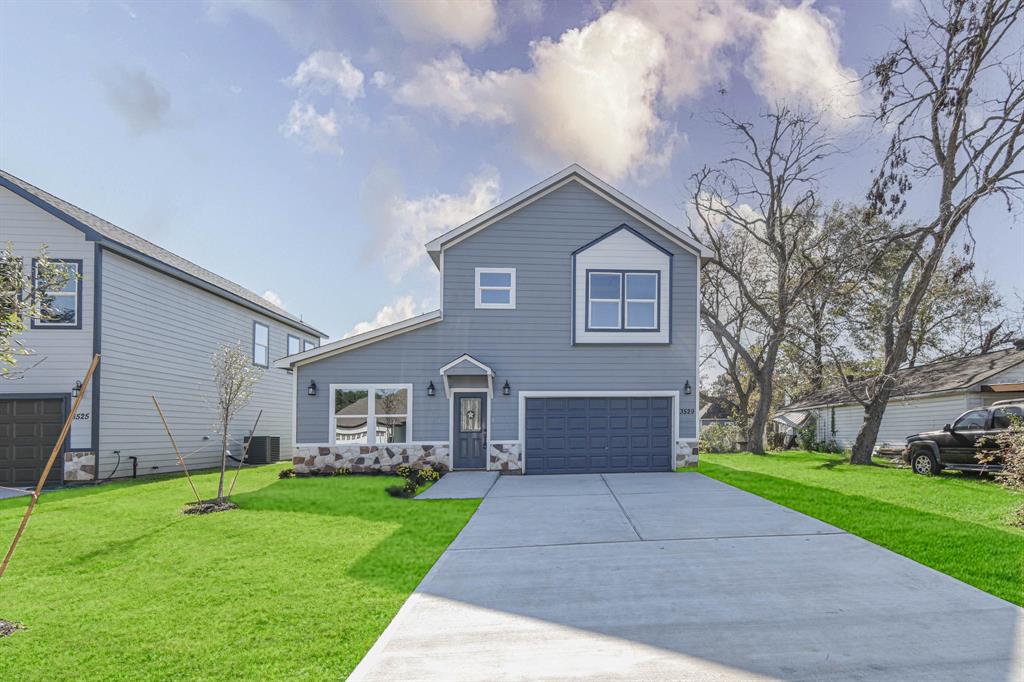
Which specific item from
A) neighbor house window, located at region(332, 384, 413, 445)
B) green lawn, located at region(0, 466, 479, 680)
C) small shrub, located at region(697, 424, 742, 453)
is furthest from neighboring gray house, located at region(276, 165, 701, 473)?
small shrub, located at region(697, 424, 742, 453)

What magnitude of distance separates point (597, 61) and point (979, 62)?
11609 millimetres

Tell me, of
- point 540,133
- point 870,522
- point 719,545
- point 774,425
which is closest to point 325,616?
point 719,545

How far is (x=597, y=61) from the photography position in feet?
45.2

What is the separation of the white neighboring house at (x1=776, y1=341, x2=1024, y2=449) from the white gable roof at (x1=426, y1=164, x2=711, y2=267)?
431 inches

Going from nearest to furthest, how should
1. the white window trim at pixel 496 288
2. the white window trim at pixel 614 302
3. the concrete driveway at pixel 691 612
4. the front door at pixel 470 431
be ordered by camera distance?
the concrete driveway at pixel 691 612 < the front door at pixel 470 431 < the white window trim at pixel 496 288 < the white window trim at pixel 614 302

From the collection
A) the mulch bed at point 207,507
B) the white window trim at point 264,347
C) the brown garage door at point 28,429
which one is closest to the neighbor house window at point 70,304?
the brown garage door at point 28,429

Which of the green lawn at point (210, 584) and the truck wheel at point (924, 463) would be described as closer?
the green lawn at point (210, 584)

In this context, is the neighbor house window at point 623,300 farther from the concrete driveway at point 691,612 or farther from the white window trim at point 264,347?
the white window trim at point 264,347

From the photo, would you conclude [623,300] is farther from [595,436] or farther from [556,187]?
[595,436]

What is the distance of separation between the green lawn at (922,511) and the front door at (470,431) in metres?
5.90

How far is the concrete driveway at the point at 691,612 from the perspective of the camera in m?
3.96

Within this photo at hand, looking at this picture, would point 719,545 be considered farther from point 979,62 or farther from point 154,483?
point 979,62

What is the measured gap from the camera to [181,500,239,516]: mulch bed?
371 inches

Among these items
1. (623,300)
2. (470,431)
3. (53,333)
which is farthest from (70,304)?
(623,300)
